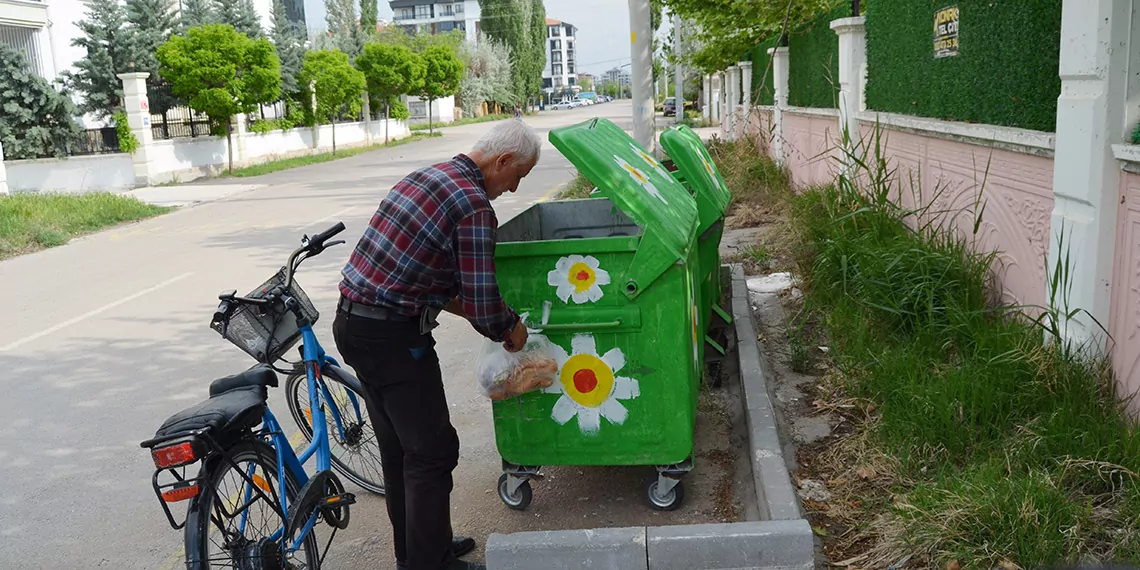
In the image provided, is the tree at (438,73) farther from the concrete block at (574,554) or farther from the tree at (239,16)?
the concrete block at (574,554)

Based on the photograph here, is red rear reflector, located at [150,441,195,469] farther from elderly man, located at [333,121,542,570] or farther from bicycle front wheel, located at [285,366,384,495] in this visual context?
bicycle front wheel, located at [285,366,384,495]

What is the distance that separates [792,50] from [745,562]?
12017mm

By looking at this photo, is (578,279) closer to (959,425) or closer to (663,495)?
(663,495)

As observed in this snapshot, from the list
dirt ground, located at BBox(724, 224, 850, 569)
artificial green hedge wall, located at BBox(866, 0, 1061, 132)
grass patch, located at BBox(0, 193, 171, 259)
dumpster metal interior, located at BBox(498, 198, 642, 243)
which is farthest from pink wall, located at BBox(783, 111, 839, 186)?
grass patch, located at BBox(0, 193, 171, 259)

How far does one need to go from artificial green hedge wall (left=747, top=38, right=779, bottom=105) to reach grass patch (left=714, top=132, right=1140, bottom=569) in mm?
10742

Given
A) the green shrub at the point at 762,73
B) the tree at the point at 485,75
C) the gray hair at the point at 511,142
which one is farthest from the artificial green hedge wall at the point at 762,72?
the tree at the point at 485,75

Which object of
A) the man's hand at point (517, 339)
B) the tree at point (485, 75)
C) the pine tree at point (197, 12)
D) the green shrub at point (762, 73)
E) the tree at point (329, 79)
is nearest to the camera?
the man's hand at point (517, 339)

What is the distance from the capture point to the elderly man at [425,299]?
3.24 meters

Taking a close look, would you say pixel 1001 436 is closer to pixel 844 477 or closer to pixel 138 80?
→ pixel 844 477

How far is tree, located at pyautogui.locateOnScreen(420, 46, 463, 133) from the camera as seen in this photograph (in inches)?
1781

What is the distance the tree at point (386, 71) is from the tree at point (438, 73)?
2751 mm

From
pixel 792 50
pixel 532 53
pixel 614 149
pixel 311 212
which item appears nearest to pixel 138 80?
pixel 311 212

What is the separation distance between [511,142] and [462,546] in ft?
5.39

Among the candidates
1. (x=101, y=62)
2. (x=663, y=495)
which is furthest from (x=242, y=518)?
(x=101, y=62)
